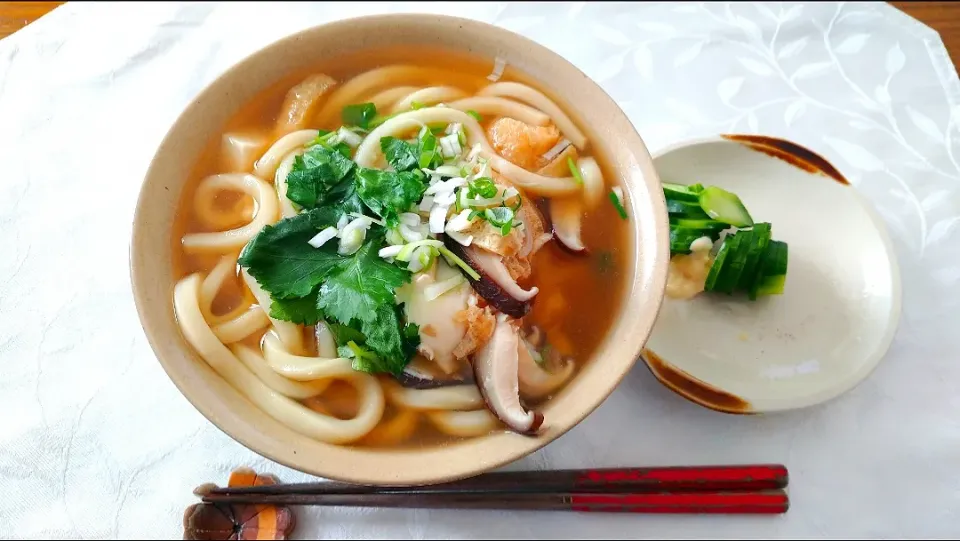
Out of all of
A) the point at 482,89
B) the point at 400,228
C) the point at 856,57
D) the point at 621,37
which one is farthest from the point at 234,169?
the point at 856,57

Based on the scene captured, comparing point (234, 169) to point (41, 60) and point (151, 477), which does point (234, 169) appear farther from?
point (41, 60)

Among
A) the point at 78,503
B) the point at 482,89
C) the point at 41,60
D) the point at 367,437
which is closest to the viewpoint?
the point at 367,437

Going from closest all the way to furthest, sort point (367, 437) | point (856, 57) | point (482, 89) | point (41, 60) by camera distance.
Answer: point (367, 437) < point (482, 89) < point (41, 60) < point (856, 57)

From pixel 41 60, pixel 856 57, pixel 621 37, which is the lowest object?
pixel 856 57

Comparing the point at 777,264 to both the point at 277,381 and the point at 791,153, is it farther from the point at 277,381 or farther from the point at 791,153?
the point at 277,381

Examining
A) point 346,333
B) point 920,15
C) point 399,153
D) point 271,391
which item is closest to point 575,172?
point 399,153

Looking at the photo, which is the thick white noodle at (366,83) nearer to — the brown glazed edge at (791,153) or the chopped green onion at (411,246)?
the chopped green onion at (411,246)
